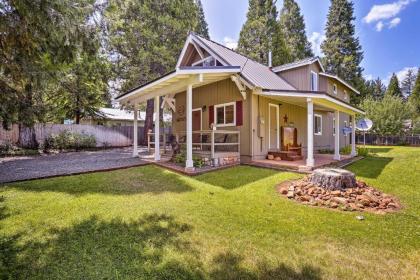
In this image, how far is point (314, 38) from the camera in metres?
27.6

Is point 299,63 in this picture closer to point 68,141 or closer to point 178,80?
point 178,80

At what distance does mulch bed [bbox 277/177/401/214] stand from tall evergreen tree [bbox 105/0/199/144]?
519 inches

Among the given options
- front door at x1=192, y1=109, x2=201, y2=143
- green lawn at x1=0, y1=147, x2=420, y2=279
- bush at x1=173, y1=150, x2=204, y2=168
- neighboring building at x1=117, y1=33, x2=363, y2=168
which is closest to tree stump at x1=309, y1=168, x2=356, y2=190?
green lawn at x1=0, y1=147, x2=420, y2=279

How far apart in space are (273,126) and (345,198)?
552 cm

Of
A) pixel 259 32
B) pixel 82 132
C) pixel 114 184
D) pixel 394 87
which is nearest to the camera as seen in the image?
pixel 114 184

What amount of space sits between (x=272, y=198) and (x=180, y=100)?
8.71m

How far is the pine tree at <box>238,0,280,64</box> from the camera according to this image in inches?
871

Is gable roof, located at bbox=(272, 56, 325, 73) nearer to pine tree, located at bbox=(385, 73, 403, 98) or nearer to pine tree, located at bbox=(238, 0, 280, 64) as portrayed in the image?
pine tree, located at bbox=(238, 0, 280, 64)

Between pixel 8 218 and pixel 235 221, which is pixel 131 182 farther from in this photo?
pixel 235 221

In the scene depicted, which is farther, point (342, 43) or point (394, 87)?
point (394, 87)

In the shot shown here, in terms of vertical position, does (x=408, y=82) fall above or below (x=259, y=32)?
above

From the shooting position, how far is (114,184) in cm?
589

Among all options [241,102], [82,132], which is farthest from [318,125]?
[82,132]

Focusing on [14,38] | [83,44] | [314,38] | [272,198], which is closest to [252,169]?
[272,198]
